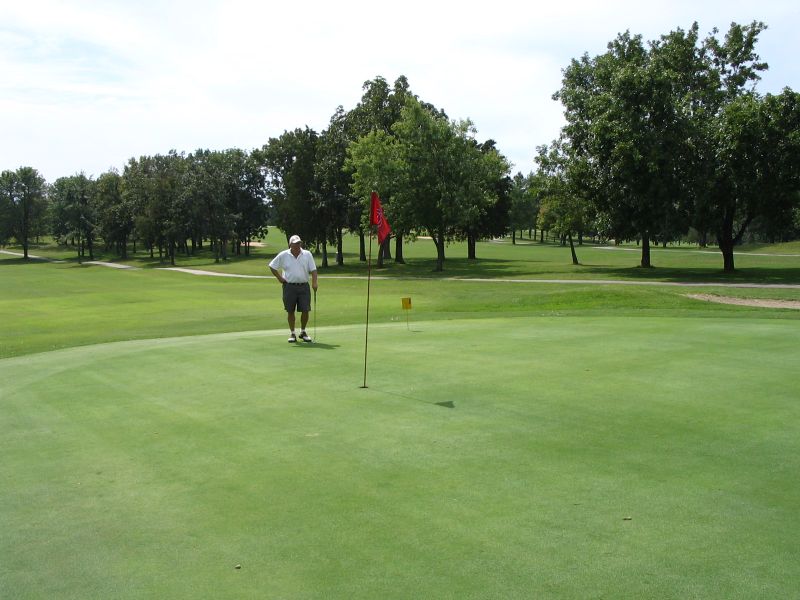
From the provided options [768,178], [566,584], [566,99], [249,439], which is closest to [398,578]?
[566,584]

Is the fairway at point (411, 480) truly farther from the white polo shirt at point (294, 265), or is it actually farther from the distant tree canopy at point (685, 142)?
the distant tree canopy at point (685, 142)

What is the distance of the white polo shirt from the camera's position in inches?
613

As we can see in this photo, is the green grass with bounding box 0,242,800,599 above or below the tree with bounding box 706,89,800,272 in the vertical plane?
below

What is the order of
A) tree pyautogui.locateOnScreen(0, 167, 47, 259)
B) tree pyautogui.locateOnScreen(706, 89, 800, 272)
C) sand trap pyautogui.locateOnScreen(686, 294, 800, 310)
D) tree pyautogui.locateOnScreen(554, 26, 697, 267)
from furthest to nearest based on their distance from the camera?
tree pyautogui.locateOnScreen(0, 167, 47, 259) < tree pyautogui.locateOnScreen(554, 26, 697, 267) < tree pyautogui.locateOnScreen(706, 89, 800, 272) < sand trap pyautogui.locateOnScreen(686, 294, 800, 310)

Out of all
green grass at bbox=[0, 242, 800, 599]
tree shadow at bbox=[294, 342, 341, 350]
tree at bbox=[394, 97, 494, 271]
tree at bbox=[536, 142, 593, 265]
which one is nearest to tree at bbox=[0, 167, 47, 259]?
tree at bbox=[394, 97, 494, 271]

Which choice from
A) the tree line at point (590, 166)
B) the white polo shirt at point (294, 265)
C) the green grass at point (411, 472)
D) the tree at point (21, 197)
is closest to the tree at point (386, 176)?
the tree line at point (590, 166)

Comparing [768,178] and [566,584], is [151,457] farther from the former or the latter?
[768,178]

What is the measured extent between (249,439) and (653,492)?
385 cm

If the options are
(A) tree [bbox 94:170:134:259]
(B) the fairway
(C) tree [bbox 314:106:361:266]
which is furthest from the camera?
(A) tree [bbox 94:170:134:259]

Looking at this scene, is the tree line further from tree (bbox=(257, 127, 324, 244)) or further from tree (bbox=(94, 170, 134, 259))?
tree (bbox=(94, 170, 134, 259))

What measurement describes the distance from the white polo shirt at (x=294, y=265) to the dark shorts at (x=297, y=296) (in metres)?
0.12

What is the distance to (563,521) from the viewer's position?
5004 mm

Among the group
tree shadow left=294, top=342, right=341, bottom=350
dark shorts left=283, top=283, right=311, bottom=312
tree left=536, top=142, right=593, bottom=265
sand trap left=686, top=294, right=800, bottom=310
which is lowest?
sand trap left=686, top=294, right=800, bottom=310

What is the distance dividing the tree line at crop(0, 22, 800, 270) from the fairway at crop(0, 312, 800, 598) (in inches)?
1432
